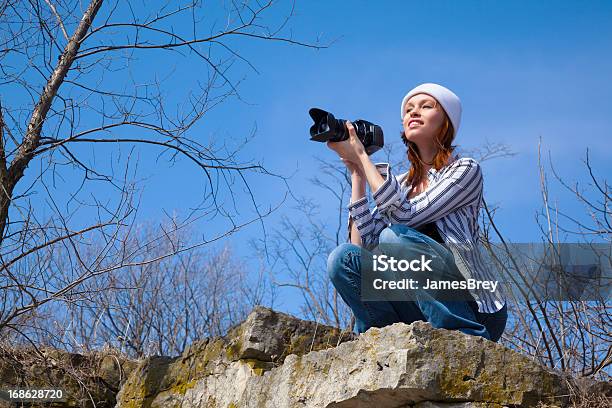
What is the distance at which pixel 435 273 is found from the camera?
3.23 meters

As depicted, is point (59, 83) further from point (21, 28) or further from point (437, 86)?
point (437, 86)

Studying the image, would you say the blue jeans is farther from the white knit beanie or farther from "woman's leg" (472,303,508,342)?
the white knit beanie

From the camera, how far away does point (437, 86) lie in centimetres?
354

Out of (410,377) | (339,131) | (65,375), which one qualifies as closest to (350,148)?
(339,131)

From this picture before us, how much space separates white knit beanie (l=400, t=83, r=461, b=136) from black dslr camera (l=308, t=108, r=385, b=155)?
26 centimetres

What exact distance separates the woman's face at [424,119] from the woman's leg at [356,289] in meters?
0.57

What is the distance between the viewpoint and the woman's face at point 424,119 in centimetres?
352

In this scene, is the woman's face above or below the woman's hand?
above

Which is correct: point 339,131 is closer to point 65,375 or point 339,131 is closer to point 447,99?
point 447,99

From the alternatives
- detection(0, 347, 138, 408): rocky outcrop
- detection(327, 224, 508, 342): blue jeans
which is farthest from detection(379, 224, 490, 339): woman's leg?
detection(0, 347, 138, 408): rocky outcrop

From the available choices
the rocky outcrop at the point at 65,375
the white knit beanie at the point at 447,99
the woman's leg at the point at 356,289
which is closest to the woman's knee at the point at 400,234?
the woman's leg at the point at 356,289

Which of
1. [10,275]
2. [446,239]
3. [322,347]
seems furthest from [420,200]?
[10,275]

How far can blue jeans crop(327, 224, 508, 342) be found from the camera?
10.5ft

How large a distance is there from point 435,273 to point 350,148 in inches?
25.7
